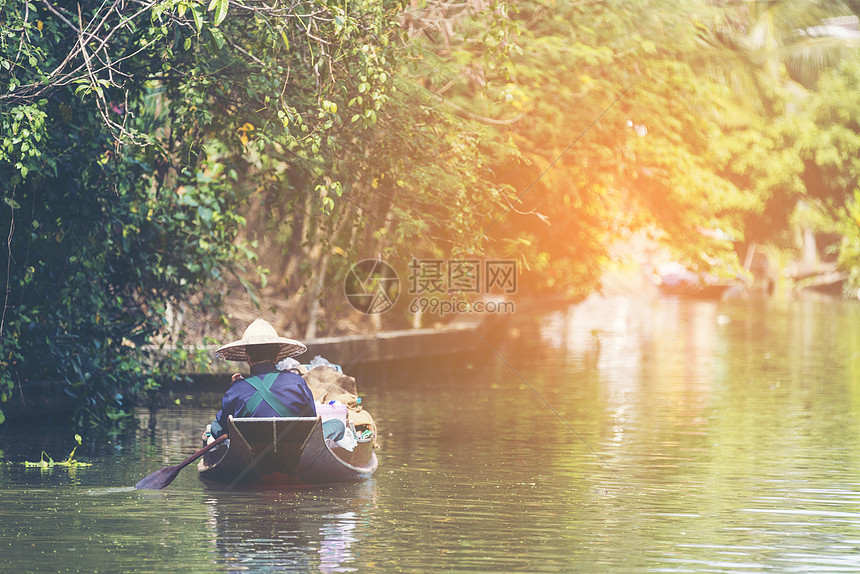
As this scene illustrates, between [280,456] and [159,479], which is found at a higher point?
[280,456]

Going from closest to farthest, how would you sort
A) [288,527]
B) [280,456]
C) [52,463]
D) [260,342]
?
[288,527], [280,456], [260,342], [52,463]

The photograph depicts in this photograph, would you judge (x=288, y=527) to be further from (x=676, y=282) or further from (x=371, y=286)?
(x=676, y=282)

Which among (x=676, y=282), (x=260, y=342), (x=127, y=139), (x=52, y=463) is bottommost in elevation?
(x=52, y=463)

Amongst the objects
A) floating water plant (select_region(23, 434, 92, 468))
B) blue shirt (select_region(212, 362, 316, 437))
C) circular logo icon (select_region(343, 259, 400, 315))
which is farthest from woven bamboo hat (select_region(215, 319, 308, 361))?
circular logo icon (select_region(343, 259, 400, 315))

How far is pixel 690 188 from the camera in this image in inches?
1163

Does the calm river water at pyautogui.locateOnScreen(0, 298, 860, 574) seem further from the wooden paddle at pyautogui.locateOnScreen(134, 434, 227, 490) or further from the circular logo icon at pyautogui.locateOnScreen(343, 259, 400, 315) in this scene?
the circular logo icon at pyautogui.locateOnScreen(343, 259, 400, 315)

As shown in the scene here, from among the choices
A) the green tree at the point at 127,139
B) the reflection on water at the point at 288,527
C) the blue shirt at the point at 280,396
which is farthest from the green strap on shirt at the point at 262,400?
the green tree at the point at 127,139

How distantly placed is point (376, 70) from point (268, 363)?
3.09 meters

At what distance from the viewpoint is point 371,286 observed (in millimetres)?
26422

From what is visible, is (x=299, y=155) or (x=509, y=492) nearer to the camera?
(x=509, y=492)

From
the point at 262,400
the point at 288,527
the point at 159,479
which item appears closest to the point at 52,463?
the point at 159,479

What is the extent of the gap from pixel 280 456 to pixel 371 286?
14.9 m

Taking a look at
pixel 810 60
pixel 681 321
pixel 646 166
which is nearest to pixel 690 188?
pixel 646 166

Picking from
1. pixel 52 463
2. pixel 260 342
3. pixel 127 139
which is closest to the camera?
pixel 260 342
